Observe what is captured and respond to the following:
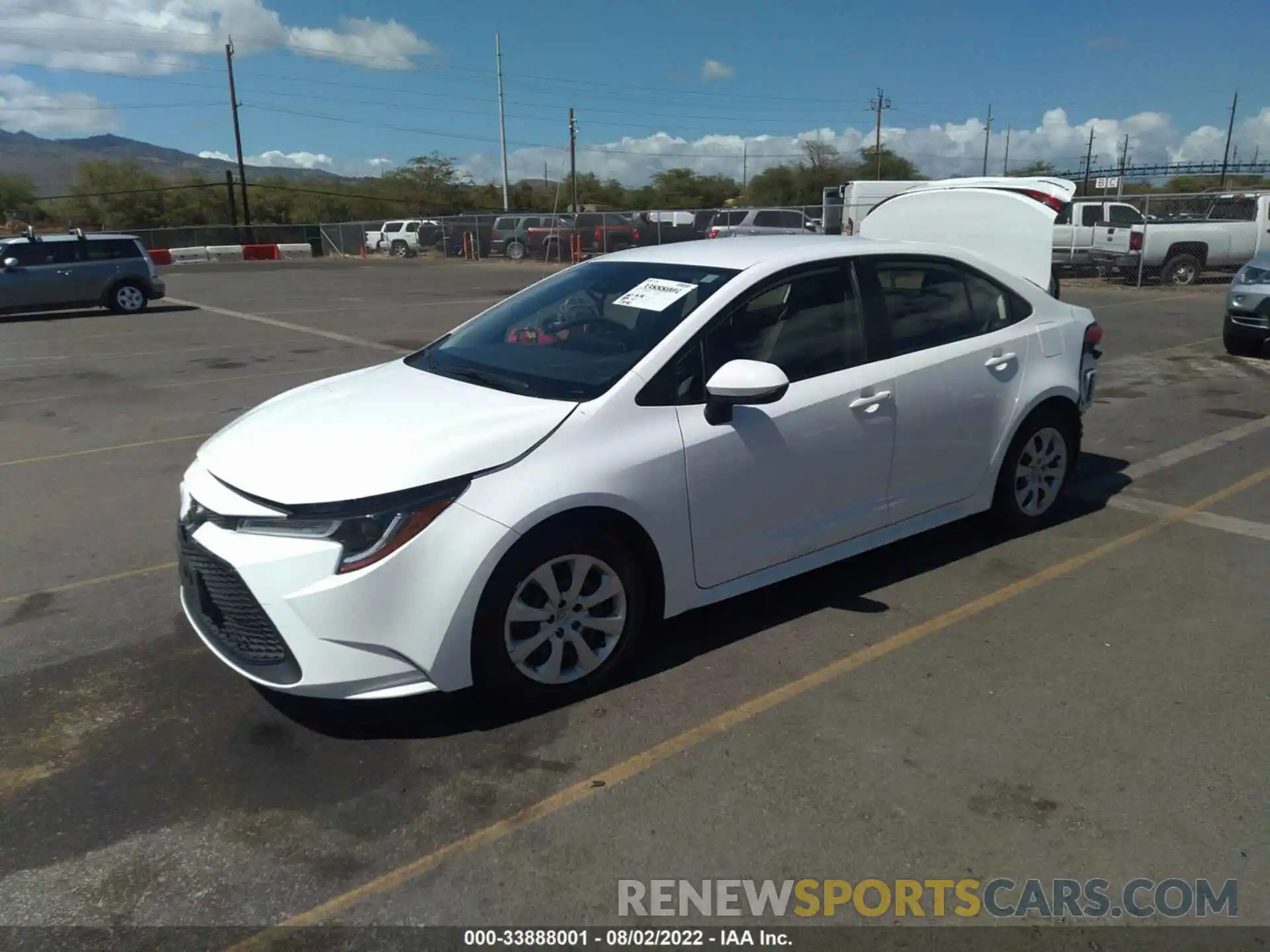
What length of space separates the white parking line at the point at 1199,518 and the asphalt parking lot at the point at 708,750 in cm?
4

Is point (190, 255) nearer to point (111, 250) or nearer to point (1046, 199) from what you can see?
point (111, 250)

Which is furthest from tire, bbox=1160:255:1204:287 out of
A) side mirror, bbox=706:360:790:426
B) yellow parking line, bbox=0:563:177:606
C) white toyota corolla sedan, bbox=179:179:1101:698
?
yellow parking line, bbox=0:563:177:606

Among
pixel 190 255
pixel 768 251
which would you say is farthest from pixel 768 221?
pixel 768 251

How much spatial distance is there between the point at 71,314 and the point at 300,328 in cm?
704

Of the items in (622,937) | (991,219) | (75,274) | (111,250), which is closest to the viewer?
(622,937)

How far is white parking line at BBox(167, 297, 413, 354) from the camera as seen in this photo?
13.6m

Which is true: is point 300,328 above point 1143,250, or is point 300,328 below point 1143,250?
below

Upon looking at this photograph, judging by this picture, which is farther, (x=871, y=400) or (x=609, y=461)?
(x=871, y=400)

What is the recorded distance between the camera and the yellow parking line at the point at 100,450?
25.2 feet

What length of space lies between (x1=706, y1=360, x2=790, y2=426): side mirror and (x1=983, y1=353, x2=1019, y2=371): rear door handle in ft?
5.31

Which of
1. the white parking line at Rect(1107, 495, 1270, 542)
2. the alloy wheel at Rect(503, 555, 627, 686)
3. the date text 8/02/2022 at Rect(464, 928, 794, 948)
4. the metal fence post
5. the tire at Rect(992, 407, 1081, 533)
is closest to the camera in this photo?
the date text 8/02/2022 at Rect(464, 928, 794, 948)

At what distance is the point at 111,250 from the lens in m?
19.4

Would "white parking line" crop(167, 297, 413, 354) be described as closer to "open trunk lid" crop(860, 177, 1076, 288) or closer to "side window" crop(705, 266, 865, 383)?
"open trunk lid" crop(860, 177, 1076, 288)

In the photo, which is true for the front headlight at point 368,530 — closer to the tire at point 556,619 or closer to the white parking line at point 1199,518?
the tire at point 556,619
